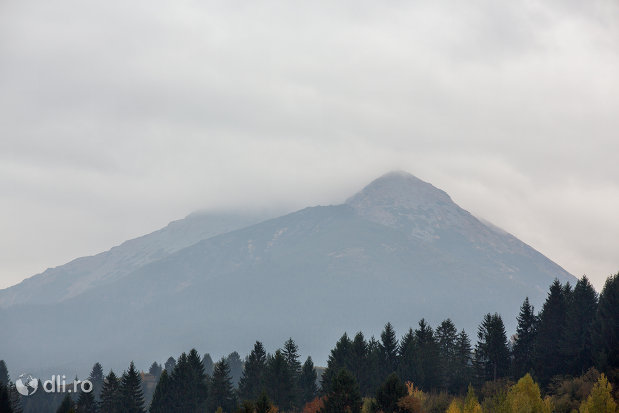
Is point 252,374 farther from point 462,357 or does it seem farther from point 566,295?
point 566,295

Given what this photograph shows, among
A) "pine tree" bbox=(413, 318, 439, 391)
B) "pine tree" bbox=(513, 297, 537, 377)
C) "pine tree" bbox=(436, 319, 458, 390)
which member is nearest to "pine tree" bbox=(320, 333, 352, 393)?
"pine tree" bbox=(413, 318, 439, 391)

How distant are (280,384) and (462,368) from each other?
3546 cm

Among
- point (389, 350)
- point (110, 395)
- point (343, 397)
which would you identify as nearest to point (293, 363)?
point (389, 350)

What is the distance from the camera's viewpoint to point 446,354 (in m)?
129

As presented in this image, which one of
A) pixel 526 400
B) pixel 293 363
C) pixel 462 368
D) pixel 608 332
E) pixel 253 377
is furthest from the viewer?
pixel 293 363

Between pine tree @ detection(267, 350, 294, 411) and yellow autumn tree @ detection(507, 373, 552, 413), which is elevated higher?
pine tree @ detection(267, 350, 294, 411)

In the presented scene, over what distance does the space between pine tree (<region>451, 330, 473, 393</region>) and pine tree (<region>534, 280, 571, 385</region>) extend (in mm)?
12767

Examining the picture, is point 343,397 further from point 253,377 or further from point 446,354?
point 446,354

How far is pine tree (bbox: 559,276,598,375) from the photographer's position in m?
106

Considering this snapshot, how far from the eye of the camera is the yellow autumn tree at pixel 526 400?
78.4 meters

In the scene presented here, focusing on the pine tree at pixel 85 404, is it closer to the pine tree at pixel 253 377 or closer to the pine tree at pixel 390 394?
the pine tree at pixel 253 377

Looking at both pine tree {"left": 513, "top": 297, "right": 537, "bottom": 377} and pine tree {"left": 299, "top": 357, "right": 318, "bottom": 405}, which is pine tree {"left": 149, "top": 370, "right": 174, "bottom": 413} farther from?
pine tree {"left": 513, "top": 297, "right": 537, "bottom": 377}

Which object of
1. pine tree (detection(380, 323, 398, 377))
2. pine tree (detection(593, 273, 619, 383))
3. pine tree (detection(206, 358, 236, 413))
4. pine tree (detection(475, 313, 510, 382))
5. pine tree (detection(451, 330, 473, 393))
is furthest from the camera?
pine tree (detection(380, 323, 398, 377))

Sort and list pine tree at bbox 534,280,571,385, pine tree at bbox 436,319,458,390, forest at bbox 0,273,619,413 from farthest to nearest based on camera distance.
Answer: pine tree at bbox 436,319,458,390 → pine tree at bbox 534,280,571,385 → forest at bbox 0,273,619,413
